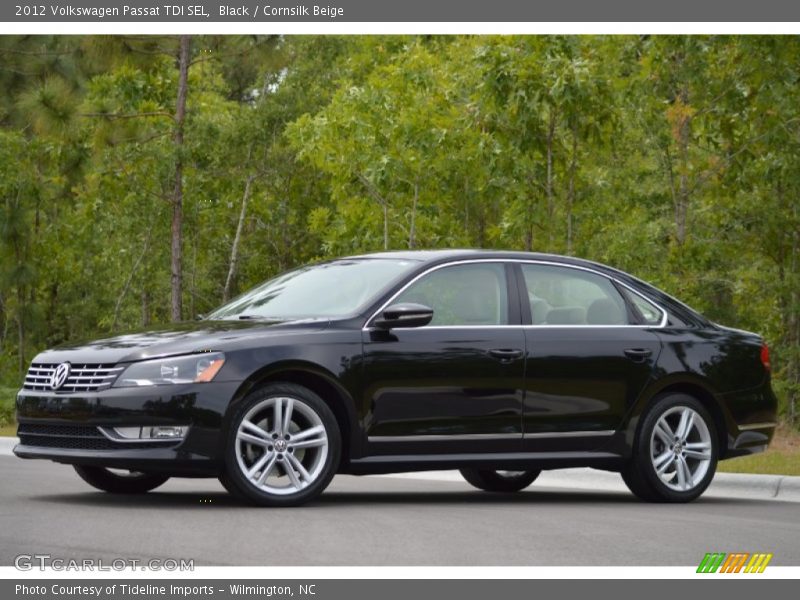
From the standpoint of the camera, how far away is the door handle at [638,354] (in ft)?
38.4

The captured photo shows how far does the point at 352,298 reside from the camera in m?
11.1

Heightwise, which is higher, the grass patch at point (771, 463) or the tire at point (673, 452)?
the tire at point (673, 452)

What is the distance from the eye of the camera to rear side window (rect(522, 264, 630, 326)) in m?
11.6

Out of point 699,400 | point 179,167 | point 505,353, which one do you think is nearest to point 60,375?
point 505,353

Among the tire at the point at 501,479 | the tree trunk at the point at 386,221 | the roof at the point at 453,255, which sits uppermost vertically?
the tree trunk at the point at 386,221

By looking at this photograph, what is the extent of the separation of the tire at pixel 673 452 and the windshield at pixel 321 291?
7.00 ft

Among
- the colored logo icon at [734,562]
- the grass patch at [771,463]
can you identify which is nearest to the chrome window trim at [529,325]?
the grass patch at [771,463]

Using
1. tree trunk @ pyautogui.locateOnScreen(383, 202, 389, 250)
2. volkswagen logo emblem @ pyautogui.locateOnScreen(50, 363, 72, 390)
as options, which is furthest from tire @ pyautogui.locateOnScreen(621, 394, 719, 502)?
tree trunk @ pyautogui.locateOnScreen(383, 202, 389, 250)

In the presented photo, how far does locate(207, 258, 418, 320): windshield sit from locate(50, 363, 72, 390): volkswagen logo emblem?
1342 millimetres

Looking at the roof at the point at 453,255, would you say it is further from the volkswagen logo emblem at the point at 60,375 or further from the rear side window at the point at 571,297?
the volkswagen logo emblem at the point at 60,375

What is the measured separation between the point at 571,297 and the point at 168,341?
3.12m

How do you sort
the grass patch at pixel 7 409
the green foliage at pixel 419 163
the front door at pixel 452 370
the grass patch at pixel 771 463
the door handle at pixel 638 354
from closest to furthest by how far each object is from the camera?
the front door at pixel 452 370 < the door handle at pixel 638 354 < the grass patch at pixel 771 463 < the green foliage at pixel 419 163 < the grass patch at pixel 7 409

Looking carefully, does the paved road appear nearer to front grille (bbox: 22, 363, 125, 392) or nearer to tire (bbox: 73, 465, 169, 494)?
tire (bbox: 73, 465, 169, 494)

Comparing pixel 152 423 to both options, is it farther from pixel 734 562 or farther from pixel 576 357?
pixel 734 562
